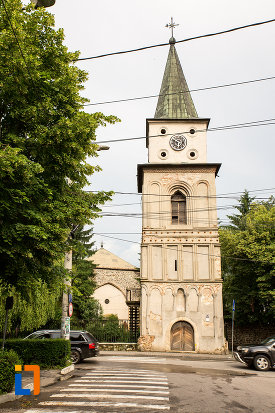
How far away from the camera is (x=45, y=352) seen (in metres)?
13.8

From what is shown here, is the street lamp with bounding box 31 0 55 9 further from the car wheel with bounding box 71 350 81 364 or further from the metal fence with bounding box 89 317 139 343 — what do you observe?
the metal fence with bounding box 89 317 139 343

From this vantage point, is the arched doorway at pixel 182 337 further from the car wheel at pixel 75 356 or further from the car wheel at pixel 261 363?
the car wheel at pixel 75 356

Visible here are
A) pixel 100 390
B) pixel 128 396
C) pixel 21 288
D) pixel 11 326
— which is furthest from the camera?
pixel 11 326

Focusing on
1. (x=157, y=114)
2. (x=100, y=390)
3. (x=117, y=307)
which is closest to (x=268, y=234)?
(x=157, y=114)

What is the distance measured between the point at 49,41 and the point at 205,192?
68.3ft

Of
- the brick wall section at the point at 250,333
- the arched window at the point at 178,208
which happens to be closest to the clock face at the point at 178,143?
the arched window at the point at 178,208

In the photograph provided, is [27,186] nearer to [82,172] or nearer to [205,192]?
[82,172]

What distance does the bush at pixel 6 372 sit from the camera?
8562 mm

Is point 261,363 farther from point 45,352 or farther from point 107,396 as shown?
point 107,396

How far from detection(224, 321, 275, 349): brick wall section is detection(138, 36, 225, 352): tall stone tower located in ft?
15.6

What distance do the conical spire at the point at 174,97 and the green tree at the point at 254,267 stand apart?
926 centimetres

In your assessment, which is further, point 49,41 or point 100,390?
point 49,41

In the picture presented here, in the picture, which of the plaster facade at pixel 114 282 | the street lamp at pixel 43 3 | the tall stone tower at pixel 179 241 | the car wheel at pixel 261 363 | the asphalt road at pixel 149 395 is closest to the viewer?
the asphalt road at pixel 149 395

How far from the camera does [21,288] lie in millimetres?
10703
